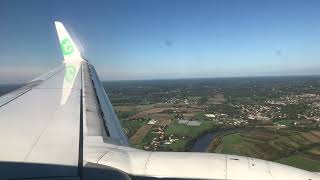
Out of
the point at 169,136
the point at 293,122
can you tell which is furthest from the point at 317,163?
the point at 293,122

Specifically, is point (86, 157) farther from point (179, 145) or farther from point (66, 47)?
point (179, 145)

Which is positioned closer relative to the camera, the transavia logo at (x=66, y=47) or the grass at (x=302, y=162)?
the transavia logo at (x=66, y=47)

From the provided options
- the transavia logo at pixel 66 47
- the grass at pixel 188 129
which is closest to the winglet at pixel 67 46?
the transavia logo at pixel 66 47

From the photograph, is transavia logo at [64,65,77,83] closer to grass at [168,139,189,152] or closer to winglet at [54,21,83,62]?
winglet at [54,21,83,62]

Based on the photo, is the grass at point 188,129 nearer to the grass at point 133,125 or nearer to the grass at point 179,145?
the grass at point 179,145

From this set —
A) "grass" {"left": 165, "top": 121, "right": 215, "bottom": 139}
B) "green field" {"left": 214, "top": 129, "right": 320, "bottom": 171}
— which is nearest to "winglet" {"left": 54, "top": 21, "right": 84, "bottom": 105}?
"green field" {"left": 214, "top": 129, "right": 320, "bottom": 171}

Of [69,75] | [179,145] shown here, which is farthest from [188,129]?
[69,75]

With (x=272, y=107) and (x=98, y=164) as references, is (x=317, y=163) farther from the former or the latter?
(x=272, y=107)

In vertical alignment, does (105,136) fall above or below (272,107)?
above
